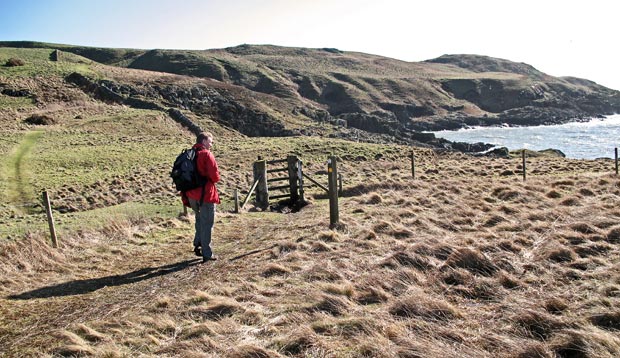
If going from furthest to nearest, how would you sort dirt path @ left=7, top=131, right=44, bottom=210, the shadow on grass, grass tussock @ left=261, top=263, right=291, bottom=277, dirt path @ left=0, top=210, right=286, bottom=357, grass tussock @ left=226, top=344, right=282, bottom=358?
dirt path @ left=7, top=131, right=44, bottom=210 → grass tussock @ left=261, top=263, right=291, bottom=277 → the shadow on grass → dirt path @ left=0, top=210, right=286, bottom=357 → grass tussock @ left=226, top=344, right=282, bottom=358

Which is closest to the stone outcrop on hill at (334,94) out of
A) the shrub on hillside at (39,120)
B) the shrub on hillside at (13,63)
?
the shrub on hillside at (13,63)

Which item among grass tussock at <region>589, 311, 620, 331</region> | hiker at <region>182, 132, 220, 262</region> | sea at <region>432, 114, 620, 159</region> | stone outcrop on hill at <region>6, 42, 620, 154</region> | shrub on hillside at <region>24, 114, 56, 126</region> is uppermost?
stone outcrop on hill at <region>6, 42, 620, 154</region>

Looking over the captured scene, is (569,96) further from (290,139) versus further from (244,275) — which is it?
(244,275)

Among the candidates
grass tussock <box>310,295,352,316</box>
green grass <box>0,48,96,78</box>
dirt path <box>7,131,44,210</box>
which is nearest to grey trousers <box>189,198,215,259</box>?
grass tussock <box>310,295,352,316</box>

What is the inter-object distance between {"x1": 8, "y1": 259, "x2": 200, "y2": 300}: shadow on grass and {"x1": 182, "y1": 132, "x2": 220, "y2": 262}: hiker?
1.56ft

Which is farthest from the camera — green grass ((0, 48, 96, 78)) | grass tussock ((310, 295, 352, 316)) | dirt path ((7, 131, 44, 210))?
green grass ((0, 48, 96, 78))

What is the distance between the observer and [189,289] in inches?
251

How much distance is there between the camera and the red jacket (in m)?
7.58

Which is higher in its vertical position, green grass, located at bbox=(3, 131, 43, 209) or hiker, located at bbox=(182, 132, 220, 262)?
hiker, located at bbox=(182, 132, 220, 262)

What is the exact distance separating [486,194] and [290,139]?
100 ft

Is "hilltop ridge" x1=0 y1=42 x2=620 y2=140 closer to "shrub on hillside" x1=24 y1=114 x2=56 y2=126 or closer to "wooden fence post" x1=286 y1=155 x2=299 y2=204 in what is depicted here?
"shrub on hillside" x1=24 y1=114 x2=56 y2=126

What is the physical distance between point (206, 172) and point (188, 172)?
29 cm

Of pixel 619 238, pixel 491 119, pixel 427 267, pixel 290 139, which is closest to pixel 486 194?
pixel 619 238

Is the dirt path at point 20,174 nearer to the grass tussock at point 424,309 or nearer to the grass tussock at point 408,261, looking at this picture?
the grass tussock at point 408,261
